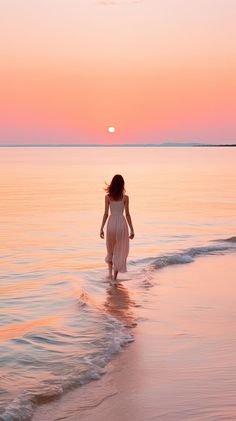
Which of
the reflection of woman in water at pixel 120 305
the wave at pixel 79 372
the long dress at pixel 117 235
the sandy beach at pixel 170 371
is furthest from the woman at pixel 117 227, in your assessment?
the wave at pixel 79 372

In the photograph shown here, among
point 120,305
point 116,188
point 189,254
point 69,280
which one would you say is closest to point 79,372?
point 120,305

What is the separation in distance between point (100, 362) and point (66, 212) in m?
20.9

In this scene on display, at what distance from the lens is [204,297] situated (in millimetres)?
11836

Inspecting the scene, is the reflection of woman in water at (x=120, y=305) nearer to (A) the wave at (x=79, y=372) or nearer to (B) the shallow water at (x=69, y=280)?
(B) the shallow water at (x=69, y=280)

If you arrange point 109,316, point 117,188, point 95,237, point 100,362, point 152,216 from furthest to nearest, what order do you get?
point 152,216
point 95,237
point 117,188
point 109,316
point 100,362

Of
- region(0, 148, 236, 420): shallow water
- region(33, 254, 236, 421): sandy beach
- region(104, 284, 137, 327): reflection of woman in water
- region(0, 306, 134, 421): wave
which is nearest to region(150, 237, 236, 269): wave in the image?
region(0, 148, 236, 420): shallow water

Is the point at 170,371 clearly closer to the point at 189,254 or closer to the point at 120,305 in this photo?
the point at 120,305

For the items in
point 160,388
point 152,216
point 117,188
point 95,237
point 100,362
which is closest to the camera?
point 160,388

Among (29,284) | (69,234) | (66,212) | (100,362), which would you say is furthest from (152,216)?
(100,362)

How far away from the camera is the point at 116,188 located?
43.2ft

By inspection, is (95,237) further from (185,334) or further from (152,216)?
(185,334)

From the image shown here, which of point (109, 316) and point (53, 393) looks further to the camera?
point (109, 316)

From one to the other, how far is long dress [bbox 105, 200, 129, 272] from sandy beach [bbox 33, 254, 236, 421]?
175 cm

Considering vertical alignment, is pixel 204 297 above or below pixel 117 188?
below
